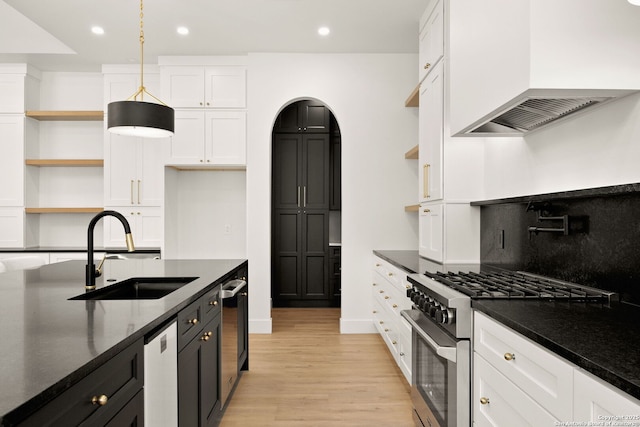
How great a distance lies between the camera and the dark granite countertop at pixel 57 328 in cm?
91

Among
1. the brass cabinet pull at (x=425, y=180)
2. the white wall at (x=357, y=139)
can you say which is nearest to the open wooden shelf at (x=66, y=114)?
the white wall at (x=357, y=139)

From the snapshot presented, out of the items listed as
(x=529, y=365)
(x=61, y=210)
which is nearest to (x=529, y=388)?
(x=529, y=365)

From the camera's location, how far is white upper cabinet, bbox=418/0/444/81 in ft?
10.8

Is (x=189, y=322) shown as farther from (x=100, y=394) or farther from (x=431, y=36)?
(x=431, y=36)

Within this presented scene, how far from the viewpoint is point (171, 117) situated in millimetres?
2867

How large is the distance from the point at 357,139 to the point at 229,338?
8.95 ft

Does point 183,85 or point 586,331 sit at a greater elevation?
point 183,85

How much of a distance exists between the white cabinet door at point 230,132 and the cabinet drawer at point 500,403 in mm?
3670

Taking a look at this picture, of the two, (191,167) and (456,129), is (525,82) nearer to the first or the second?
(456,129)

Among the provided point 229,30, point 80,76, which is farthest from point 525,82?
point 80,76

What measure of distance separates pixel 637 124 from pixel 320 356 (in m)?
3.07

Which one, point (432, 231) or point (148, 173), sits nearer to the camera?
point (432, 231)

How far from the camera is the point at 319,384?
3.34 meters

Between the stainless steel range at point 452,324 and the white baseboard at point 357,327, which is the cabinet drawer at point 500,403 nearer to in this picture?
the stainless steel range at point 452,324
